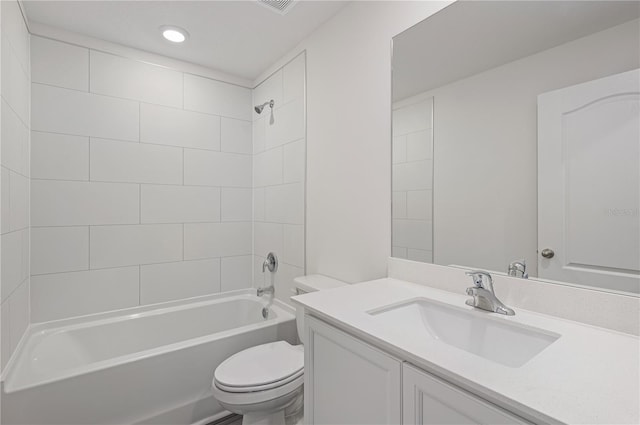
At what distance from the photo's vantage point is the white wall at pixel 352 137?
1.48m

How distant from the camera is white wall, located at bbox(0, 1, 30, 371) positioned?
1344 mm

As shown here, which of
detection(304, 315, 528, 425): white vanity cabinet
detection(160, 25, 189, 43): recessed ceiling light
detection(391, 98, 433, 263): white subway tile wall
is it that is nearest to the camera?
detection(304, 315, 528, 425): white vanity cabinet

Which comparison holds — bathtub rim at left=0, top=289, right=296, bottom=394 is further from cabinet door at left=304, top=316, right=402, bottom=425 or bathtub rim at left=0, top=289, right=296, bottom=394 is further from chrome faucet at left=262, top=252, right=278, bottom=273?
cabinet door at left=304, top=316, right=402, bottom=425

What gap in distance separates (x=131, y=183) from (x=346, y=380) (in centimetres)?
203

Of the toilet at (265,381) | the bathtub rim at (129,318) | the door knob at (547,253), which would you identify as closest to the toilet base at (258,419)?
the toilet at (265,381)

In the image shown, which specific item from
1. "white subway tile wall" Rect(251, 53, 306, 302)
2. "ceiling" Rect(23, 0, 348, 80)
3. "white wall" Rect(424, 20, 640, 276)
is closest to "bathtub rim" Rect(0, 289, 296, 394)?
"white subway tile wall" Rect(251, 53, 306, 302)

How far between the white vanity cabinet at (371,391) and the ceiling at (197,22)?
1.70 metres

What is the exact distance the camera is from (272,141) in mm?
2443

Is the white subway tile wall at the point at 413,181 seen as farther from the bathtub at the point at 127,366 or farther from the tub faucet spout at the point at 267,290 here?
the tub faucet spout at the point at 267,290

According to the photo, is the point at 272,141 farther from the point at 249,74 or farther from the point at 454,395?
the point at 454,395

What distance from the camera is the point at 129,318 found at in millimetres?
2098

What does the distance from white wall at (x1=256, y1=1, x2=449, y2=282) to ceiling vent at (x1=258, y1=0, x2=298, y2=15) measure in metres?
0.25

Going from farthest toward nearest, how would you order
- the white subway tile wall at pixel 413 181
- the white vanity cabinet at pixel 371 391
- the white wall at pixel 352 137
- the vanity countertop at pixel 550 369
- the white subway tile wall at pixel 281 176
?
the white subway tile wall at pixel 281 176, the white wall at pixel 352 137, the white subway tile wall at pixel 413 181, the white vanity cabinet at pixel 371 391, the vanity countertop at pixel 550 369

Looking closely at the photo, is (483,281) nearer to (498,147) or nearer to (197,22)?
(498,147)
